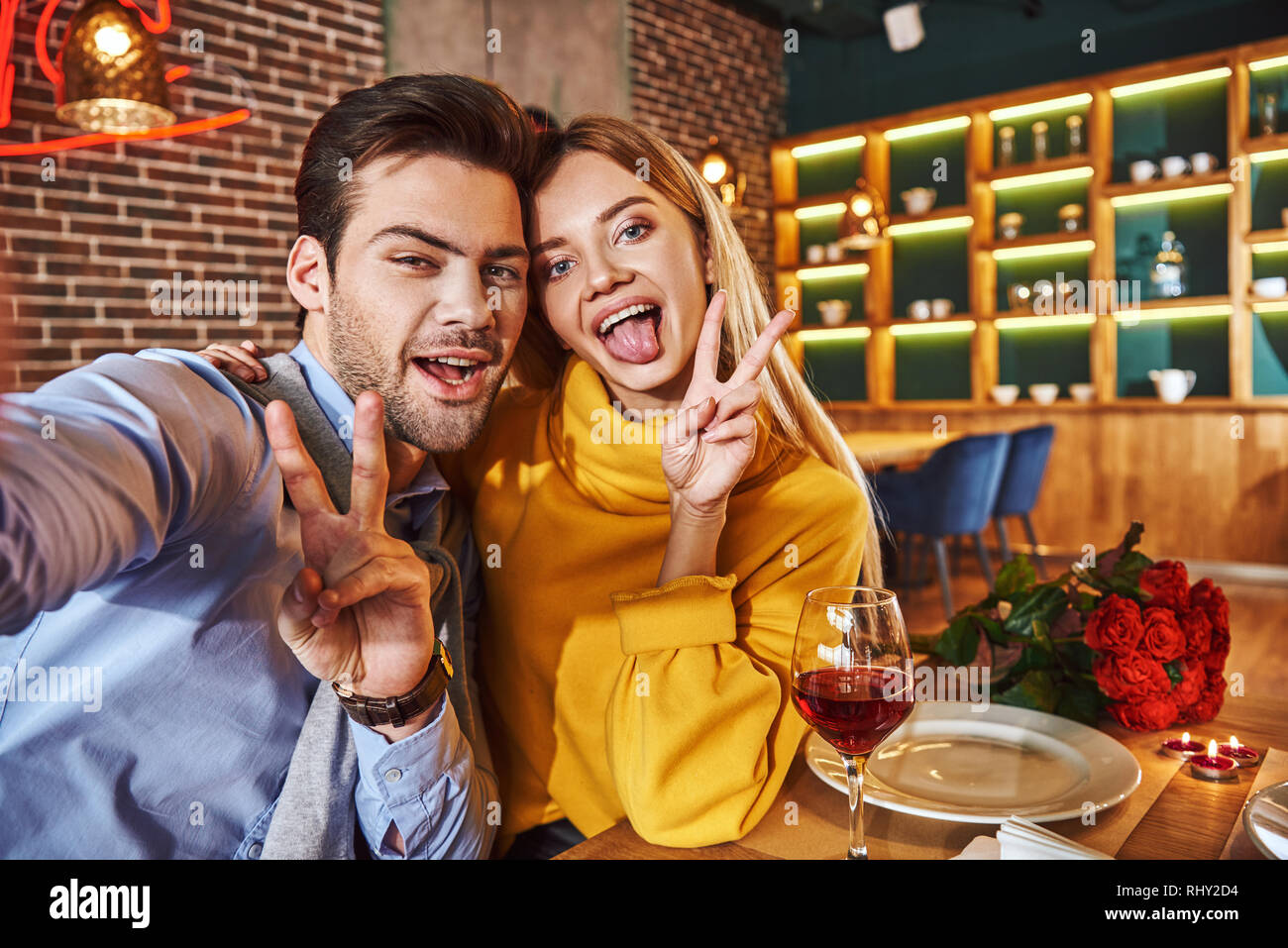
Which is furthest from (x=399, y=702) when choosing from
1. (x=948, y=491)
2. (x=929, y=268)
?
(x=929, y=268)

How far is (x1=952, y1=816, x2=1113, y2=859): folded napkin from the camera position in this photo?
733 mm

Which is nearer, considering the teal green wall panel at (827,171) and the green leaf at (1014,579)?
the green leaf at (1014,579)

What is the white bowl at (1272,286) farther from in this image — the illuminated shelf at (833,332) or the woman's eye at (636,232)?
the woman's eye at (636,232)

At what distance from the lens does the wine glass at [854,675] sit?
83 centimetres

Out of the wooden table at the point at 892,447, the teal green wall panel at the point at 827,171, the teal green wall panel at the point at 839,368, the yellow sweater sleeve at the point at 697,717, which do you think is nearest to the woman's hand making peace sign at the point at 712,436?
the yellow sweater sleeve at the point at 697,717

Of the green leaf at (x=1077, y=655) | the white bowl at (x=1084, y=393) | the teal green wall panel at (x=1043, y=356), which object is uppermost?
the teal green wall panel at (x=1043, y=356)

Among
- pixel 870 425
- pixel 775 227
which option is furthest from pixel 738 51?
pixel 870 425

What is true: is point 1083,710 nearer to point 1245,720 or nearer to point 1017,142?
point 1245,720

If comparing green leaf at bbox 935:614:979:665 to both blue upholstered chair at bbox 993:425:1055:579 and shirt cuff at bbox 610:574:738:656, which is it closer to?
shirt cuff at bbox 610:574:738:656

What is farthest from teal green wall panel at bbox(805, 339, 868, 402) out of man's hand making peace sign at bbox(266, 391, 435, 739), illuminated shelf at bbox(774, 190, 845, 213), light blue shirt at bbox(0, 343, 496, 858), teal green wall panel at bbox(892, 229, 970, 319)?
man's hand making peace sign at bbox(266, 391, 435, 739)

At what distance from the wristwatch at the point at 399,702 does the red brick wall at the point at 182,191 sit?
2.81 meters

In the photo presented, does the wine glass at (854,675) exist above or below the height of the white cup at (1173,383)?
below

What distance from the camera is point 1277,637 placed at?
426cm

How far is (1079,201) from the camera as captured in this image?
616 cm
